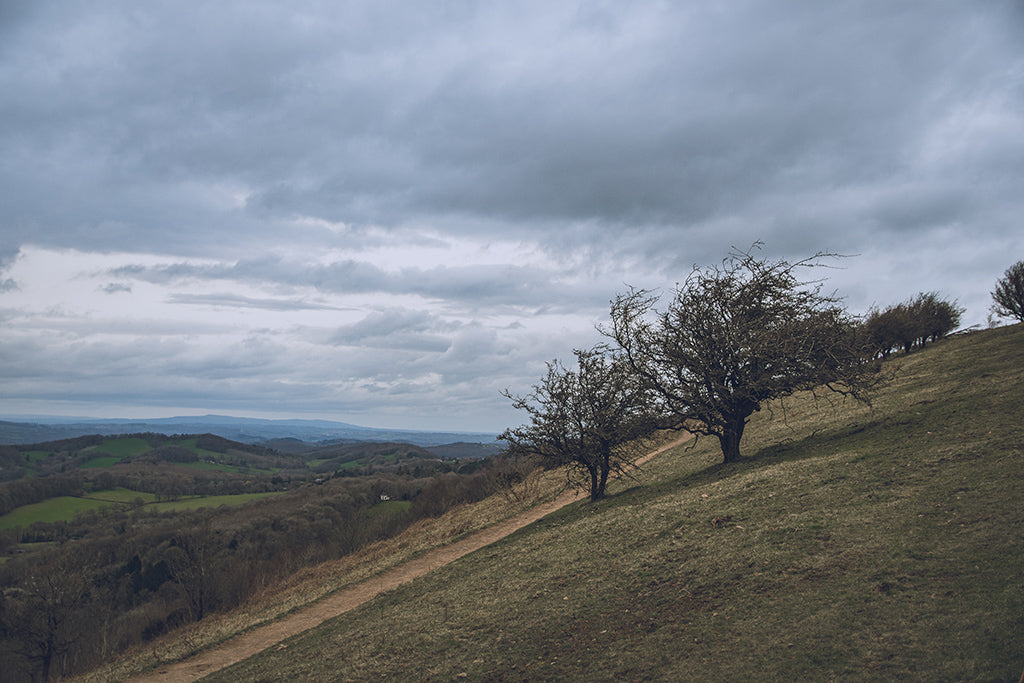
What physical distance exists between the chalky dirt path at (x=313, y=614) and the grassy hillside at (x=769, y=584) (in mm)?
1898

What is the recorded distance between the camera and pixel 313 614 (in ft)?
67.1

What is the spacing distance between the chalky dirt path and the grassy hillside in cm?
190

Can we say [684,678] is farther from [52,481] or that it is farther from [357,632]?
[52,481]

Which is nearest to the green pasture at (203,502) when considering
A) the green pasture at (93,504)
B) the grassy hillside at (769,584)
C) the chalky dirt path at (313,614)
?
the green pasture at (93,504)

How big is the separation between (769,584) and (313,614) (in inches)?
669

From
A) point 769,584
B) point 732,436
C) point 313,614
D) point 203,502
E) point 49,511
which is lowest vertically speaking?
point 203,502

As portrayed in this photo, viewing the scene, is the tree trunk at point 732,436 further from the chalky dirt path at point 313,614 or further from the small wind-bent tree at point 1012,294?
the small wind-bent tree at point 1012,294

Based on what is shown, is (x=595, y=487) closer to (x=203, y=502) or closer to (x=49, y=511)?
(x=203, y=502)

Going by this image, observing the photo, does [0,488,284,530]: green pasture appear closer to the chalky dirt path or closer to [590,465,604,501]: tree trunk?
the chalky dirt path

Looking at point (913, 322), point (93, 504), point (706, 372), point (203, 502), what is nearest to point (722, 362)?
point (706, 372)

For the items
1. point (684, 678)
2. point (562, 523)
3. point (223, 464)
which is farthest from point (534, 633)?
point (223, 464)

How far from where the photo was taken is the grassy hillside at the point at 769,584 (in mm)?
7414

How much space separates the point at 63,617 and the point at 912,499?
5815 cm

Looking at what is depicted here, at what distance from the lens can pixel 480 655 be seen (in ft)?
35.2
